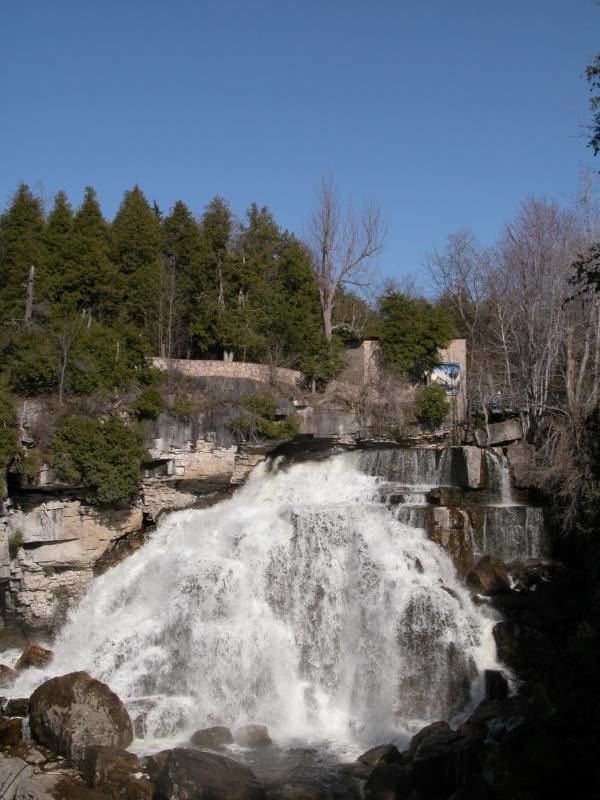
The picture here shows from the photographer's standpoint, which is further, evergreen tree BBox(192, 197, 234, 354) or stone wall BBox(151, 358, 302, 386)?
evergreen tree BBox(192, 197, 234, 354)

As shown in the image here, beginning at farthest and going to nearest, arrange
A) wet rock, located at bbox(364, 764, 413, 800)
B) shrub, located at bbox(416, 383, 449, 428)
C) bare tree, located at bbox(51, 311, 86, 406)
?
shrub, located at bbox(416, 383, 449, 428)
bare tree, located at bbox(51, 311, 86, 406)
wet rock, located at bbox(364, 764, 413, 800)

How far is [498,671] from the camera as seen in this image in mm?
15898

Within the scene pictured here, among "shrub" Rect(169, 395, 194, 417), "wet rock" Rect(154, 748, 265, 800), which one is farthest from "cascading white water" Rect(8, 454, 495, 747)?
"shrub" Rect(169, 395, 194, 417)

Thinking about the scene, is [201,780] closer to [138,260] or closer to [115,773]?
[115,773]

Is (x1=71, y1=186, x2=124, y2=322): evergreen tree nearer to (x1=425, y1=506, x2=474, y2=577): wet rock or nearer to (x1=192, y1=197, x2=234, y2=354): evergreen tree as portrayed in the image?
(x1=192, y1=197, x2=234, y2=354): evergreen tree

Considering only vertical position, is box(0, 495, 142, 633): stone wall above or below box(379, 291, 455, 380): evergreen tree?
below

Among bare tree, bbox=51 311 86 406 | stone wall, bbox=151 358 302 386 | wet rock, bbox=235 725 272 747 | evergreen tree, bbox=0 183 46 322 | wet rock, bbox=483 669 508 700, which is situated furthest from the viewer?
evergreen tree, bbox=0 183 46 322

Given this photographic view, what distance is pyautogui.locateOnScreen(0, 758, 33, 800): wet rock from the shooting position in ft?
39.9

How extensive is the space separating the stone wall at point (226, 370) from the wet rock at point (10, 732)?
1292 centimetres

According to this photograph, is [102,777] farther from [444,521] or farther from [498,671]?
[444,521]

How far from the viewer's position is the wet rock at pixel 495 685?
15.6 m

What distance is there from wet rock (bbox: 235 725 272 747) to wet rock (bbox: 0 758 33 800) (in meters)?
4.25

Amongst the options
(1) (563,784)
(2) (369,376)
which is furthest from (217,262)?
(1) (563,784)

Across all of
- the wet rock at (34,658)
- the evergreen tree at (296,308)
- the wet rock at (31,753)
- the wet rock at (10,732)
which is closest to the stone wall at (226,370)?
the evergreen tree at (296,308)
